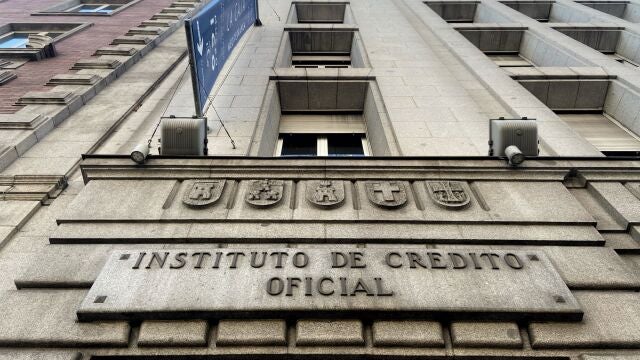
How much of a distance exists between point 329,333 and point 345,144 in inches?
267

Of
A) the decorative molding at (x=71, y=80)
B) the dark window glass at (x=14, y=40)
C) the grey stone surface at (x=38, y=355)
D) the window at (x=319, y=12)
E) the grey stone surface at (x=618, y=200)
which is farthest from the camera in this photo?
the window at (x=319, y=12)

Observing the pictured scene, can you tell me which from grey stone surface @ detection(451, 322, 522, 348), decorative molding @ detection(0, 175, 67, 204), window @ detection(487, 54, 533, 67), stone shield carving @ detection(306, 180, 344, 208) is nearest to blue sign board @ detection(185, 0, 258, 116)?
stone shield carving @ detection(306, 180, 344, 208)

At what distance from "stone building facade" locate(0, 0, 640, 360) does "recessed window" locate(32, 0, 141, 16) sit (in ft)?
43.4

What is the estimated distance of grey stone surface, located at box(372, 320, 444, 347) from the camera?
416 cm

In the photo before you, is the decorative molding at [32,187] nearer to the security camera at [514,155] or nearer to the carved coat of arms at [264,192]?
the carved coat of arms at [264,192]

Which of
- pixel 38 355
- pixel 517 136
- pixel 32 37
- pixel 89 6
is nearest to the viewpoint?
pixel 38 355

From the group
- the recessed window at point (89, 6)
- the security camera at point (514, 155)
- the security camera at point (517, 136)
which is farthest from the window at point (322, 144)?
the recessed window at point (89, 6)

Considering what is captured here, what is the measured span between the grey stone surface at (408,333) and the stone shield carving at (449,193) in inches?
89.2

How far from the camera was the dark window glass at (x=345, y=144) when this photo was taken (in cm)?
982

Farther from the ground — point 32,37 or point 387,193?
point 32,37

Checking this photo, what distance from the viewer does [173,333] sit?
4219mm

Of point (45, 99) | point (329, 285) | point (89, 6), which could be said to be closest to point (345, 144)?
point (329, 285)

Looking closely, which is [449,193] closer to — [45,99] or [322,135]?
[322,135]

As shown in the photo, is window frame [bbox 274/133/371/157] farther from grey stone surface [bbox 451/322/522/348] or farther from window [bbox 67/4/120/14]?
window [bbox 67/4/120/14]
